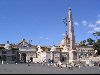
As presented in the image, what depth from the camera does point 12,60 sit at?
14538 centimetres

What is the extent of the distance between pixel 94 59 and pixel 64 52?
123 feet

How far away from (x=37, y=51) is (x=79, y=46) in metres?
18.0

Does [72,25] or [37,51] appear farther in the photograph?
[37,51]

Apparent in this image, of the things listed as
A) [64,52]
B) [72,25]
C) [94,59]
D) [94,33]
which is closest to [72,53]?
[72,25]

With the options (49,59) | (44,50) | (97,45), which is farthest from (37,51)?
(97,45)

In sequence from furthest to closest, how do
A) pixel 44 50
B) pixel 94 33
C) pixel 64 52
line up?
pixel 44 50 < pixel 64 52 < pixel 94 33

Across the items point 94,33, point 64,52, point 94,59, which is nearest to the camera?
point 94,59

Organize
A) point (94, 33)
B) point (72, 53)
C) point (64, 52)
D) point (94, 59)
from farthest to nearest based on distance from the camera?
point (64, 52) < point (94, 33) < point (94, 59) < point (72, 53)

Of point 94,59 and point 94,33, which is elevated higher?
point 94,33

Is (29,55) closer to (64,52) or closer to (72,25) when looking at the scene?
(64,52)

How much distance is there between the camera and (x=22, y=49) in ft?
525

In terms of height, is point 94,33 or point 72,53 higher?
point 94,33

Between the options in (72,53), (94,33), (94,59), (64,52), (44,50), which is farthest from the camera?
(44,50)

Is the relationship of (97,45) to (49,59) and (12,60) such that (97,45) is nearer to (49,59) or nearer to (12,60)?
(49,59)
